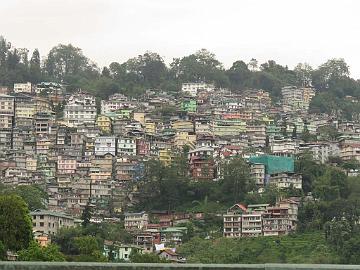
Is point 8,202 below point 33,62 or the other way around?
below

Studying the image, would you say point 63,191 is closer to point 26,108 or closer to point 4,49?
point 26,108

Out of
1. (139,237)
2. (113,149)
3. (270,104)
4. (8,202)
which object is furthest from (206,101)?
(8,202)

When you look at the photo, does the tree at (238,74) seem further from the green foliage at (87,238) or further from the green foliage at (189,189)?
the green foliage at (87,238)

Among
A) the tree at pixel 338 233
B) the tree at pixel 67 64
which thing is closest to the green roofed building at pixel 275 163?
the tree at pixel 338 233

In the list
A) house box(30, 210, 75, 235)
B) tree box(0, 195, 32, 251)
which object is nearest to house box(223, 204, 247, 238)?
house box(30, 210, 75, 235)

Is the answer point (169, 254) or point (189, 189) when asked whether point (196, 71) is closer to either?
point (189, 189)

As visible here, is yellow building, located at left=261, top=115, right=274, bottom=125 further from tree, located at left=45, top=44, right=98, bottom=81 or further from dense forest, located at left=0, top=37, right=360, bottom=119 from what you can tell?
tree, located at left=45, top=44, right=98, bottom=81

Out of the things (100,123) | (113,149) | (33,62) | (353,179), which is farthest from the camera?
(33,62)
